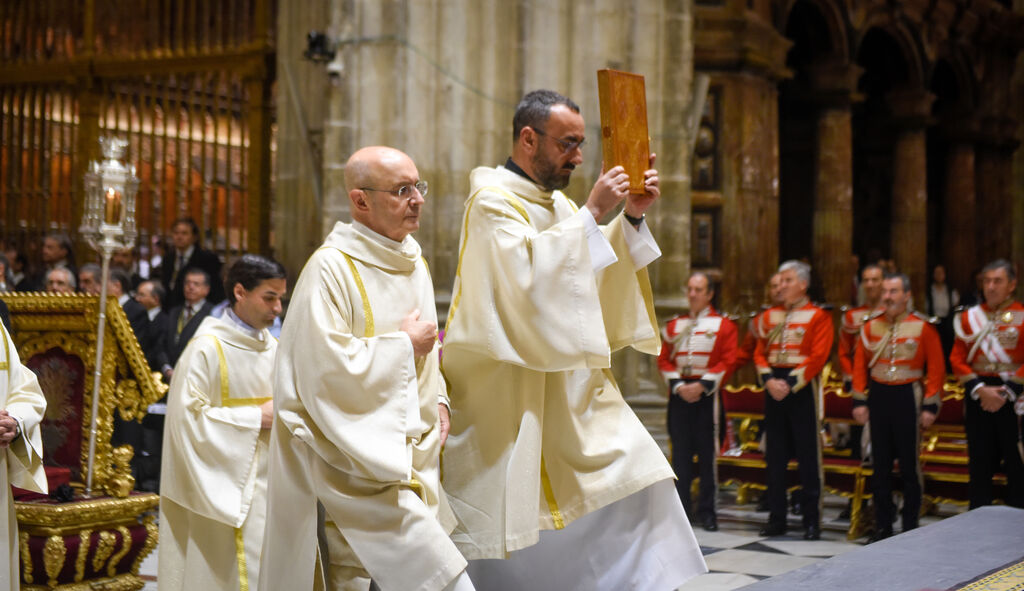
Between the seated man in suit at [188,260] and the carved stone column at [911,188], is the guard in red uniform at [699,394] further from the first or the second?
the carved stone column at [911,188]

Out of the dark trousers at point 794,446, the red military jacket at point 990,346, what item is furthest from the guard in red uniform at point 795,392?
the red military jacket at point 990,346

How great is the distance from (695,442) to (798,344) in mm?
894

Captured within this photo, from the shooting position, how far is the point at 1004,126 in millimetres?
17281

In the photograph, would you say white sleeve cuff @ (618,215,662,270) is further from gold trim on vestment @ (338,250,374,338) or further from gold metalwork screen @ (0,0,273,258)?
gold metalwork screen @ (0,0,273,258)

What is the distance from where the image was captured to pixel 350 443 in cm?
317

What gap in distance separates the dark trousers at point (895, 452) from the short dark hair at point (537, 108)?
158 inches

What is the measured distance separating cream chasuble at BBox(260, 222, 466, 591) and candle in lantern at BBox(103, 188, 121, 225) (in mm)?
2378

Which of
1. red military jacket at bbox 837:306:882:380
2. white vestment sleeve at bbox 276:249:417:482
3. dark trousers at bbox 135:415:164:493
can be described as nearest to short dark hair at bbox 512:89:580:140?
white vestment sleeve at bbox 276:249:417:482

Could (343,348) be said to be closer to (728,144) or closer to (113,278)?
(113,278)

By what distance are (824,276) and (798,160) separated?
2.27m

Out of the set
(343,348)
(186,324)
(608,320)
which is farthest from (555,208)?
(186,324)

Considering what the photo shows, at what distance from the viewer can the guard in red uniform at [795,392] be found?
7.34 m

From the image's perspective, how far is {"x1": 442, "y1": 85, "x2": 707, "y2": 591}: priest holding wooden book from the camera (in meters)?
3.66

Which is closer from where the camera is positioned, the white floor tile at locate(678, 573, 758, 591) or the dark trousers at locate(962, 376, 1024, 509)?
the white floor tile at locate(678, 573, 758, 591)
